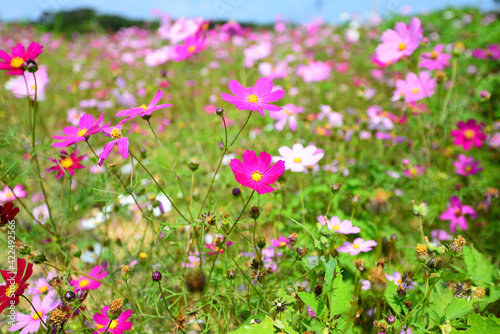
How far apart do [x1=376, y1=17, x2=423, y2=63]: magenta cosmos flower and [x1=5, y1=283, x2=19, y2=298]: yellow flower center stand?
1.30m

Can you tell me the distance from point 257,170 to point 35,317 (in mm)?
696

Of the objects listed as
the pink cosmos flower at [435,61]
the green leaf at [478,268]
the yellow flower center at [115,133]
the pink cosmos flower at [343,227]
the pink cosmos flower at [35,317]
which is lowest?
the pink cosmos flower at [35,317]

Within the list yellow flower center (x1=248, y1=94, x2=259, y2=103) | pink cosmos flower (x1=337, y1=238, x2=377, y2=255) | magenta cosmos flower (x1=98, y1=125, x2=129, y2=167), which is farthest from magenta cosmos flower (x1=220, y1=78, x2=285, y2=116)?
pink cosmos flower (x1=337, y1=238, x2=377, y2=255)

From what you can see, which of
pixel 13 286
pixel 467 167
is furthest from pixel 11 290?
pixel 467 167

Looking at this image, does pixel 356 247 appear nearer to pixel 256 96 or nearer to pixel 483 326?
pixel 483 326

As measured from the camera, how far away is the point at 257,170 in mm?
731

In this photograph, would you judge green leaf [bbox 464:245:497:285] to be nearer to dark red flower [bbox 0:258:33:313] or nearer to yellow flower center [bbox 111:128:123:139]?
yellow flower center [bbox 111:128:123:139]

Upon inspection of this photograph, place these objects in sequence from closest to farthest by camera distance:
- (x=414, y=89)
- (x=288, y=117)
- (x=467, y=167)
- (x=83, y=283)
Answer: (x=83, y=283)
(x=467, y=167)
(x=414, y=89)
(x=288, y=117)

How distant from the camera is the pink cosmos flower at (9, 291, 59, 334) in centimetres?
78

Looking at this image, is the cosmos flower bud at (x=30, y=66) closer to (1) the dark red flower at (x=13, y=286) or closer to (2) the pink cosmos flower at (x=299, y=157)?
(1) the dark red flower at (x=13, y=286)

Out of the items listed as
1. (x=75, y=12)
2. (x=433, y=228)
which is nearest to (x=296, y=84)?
(x=433, y=228)

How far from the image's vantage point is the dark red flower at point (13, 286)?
652 mm

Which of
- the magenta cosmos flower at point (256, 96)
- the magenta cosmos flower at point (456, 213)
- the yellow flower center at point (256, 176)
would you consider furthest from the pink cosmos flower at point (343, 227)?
the magenta cosmos flower at point (456, 213)

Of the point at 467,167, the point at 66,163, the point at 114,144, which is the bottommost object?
the point at 467,167
